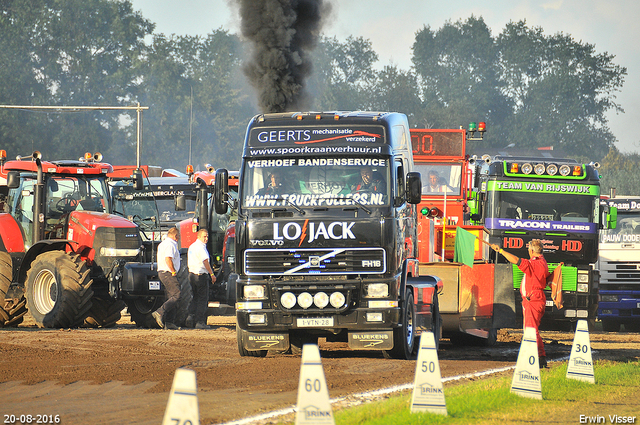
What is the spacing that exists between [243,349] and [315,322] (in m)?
1.29

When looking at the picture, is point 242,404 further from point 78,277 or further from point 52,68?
point 52,68

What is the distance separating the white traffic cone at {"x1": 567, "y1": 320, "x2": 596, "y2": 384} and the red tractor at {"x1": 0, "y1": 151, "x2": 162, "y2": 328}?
8899 millimetres

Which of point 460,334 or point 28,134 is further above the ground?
point 28,134

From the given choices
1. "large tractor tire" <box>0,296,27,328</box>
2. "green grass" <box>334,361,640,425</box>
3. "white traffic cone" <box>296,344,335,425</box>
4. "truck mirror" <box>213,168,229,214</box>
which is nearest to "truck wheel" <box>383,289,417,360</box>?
"green grass" <box>334,361,640,425</box>

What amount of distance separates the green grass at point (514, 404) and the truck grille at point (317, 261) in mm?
2052

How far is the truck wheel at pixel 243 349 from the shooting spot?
1218 cm

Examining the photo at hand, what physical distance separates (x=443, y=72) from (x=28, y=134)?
167 feet

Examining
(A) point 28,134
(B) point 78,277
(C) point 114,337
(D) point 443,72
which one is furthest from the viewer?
(D) point 443,72

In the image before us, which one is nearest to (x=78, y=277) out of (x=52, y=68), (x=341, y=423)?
(x=341, y=423)

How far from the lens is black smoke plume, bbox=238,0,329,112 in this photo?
2141cm

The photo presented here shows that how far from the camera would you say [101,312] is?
17.8 meters

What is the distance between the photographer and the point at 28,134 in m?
60.6

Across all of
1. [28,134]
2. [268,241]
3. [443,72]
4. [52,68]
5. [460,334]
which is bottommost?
[460,334]

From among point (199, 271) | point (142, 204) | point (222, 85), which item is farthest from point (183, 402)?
point (222, 85)
